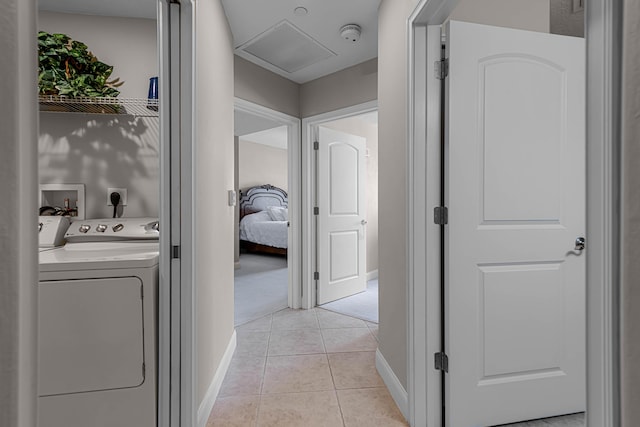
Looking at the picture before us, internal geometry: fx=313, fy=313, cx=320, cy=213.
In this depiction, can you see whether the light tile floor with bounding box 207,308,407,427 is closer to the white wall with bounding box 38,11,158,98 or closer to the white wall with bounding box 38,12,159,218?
the white wall with bounding box 38,12,159,218

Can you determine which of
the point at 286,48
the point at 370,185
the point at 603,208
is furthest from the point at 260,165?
the point at 603,208

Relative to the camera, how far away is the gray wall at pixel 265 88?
2739mm

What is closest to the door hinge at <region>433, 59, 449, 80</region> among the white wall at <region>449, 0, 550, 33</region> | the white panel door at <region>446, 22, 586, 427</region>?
the white panel door at <region>446, 22, 586, 427</region>

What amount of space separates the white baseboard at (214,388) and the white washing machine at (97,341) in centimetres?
33

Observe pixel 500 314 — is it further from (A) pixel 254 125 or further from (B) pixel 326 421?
(A) pixel 254 125

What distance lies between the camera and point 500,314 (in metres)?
1.50

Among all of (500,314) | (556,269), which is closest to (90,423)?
(500,314)

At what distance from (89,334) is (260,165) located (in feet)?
21.2

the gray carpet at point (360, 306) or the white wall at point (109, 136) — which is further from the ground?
the white wall at point (109, 136)

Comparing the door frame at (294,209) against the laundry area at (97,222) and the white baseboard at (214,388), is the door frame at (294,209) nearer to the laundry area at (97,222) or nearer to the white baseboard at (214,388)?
the white baseboard at (214,388)

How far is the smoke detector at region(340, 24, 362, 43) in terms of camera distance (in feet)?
7.60

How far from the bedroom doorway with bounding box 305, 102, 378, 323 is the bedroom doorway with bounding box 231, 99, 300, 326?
23 cm

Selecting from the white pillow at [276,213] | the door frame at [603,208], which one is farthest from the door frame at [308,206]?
the white pillow at [276,213]

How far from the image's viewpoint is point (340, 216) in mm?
3576
